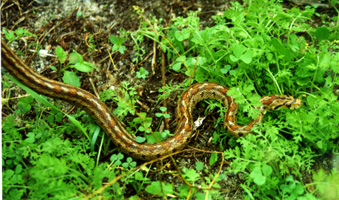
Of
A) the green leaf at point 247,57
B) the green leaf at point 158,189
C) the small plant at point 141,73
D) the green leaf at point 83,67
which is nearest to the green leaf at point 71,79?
the green leaf at point 83,67

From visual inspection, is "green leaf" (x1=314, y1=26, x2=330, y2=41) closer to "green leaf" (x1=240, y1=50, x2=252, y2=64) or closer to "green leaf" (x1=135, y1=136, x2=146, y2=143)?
"green leaf" (x1=240, y1=50, x2=252, y2=64)

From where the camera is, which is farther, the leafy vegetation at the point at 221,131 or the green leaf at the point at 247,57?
the green leaf at the point at 247,57

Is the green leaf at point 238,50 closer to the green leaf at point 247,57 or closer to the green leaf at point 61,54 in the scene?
the green leaf at point 247,57

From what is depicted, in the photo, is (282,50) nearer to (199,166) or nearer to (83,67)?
(199,166)

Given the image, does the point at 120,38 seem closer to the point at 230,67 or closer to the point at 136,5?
the point at 136,5

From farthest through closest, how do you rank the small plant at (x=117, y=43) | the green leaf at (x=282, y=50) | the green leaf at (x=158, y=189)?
the small plant at (x=117, y=43) < the green leaf at (x=282, y=50) < the green leaf at (x=158, y=189)

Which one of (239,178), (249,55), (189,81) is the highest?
(249,55)

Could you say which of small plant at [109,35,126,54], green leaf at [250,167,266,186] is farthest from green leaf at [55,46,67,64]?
green leaf at [250,167,266,186]

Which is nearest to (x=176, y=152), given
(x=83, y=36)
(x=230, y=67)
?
(x=230, y=67)
